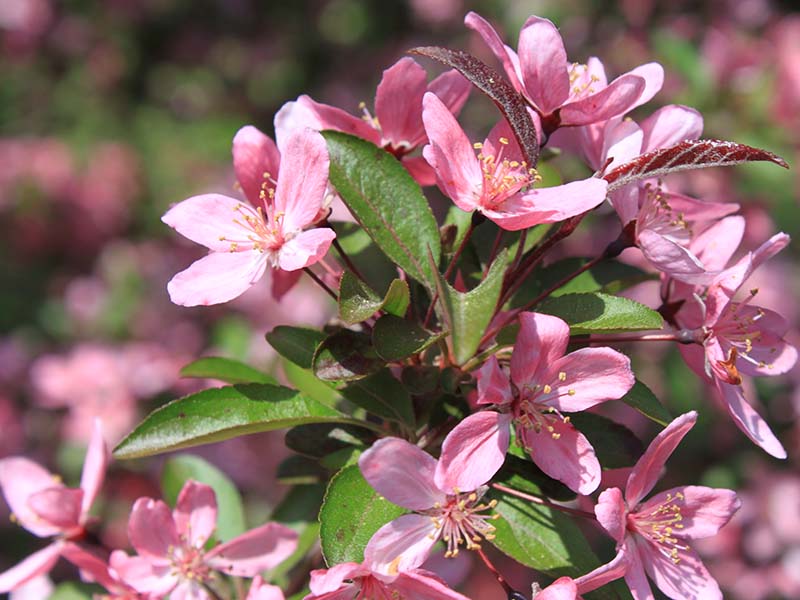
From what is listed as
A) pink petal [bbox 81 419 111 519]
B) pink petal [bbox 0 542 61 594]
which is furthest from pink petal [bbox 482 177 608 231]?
pink petal [bbox 0 542 61 594]

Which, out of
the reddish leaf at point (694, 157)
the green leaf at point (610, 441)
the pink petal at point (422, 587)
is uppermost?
the reddish leaf at point (694, 157)

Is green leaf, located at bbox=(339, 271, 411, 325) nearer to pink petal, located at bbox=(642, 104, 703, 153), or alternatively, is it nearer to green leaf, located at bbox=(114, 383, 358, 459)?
green leaf, located at bbox=(114, 383, 358, 459)

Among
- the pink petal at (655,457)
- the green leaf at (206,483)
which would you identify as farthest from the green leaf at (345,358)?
the green leaf at (206,483)

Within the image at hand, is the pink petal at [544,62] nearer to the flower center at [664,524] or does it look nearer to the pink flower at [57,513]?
the flower center at [664,524]

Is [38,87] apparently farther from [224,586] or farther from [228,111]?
[224,586]

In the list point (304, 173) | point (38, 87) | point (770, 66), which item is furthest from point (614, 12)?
point (38, 87)

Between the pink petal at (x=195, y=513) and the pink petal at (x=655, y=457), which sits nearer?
the pink petal at (x=655, y=457)

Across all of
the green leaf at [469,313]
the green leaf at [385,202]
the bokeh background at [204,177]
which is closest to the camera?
the green leaf at [469,313]
